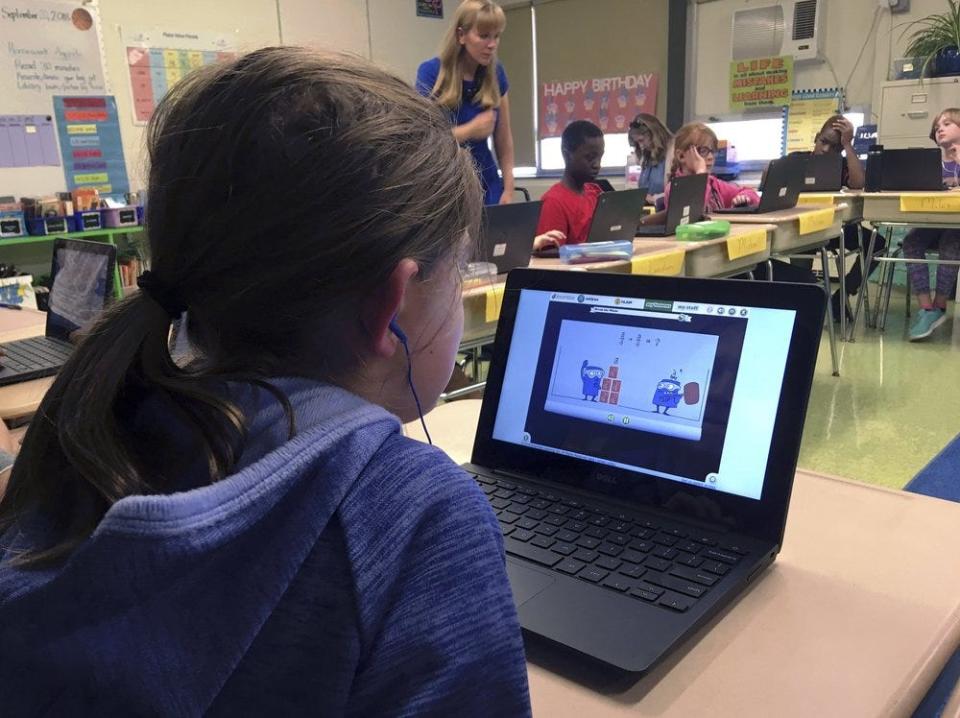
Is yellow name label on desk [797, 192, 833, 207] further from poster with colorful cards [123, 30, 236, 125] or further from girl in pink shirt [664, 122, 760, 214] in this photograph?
poster with colorful cards [123, 30, 236, 125]

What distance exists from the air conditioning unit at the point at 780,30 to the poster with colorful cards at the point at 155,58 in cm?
338

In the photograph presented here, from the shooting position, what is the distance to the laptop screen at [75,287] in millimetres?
1636

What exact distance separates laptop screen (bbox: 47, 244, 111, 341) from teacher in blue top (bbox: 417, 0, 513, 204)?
1355 mm

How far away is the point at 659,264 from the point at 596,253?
17 cm

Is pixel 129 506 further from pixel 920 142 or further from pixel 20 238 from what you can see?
pixel 920 142

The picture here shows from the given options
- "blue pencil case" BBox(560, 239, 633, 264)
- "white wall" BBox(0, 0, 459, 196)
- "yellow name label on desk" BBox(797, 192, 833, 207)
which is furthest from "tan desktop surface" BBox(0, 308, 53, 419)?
"yellow name label on desk" BBox(797, 192, 833, 207)

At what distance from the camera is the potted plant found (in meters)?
4.47

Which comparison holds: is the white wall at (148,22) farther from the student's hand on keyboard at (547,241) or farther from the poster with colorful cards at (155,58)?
the student's hand on keyboard at (547,241)

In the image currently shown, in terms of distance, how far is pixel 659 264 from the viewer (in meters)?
2.16

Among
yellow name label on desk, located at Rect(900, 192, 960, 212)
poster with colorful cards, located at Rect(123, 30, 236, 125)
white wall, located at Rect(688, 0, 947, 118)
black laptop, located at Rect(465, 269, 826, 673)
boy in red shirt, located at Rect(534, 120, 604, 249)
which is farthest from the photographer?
white wall, located at Rect(688, 0, 947, 118)

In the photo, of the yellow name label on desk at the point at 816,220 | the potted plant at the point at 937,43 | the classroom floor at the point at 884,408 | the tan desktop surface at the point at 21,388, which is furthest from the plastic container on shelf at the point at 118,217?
the potted plant at the point at 937,43

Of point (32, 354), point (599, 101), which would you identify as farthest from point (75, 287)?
point (599, 101)

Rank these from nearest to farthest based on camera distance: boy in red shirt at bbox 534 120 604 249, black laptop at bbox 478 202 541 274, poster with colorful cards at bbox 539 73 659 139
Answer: black laptop at bbox 478 202 541 274
boy in red shirt at bbox 534 120 604 249
poster with colorful cards at bbox 539 73 659 139

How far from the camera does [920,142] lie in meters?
Answer: 4.75
